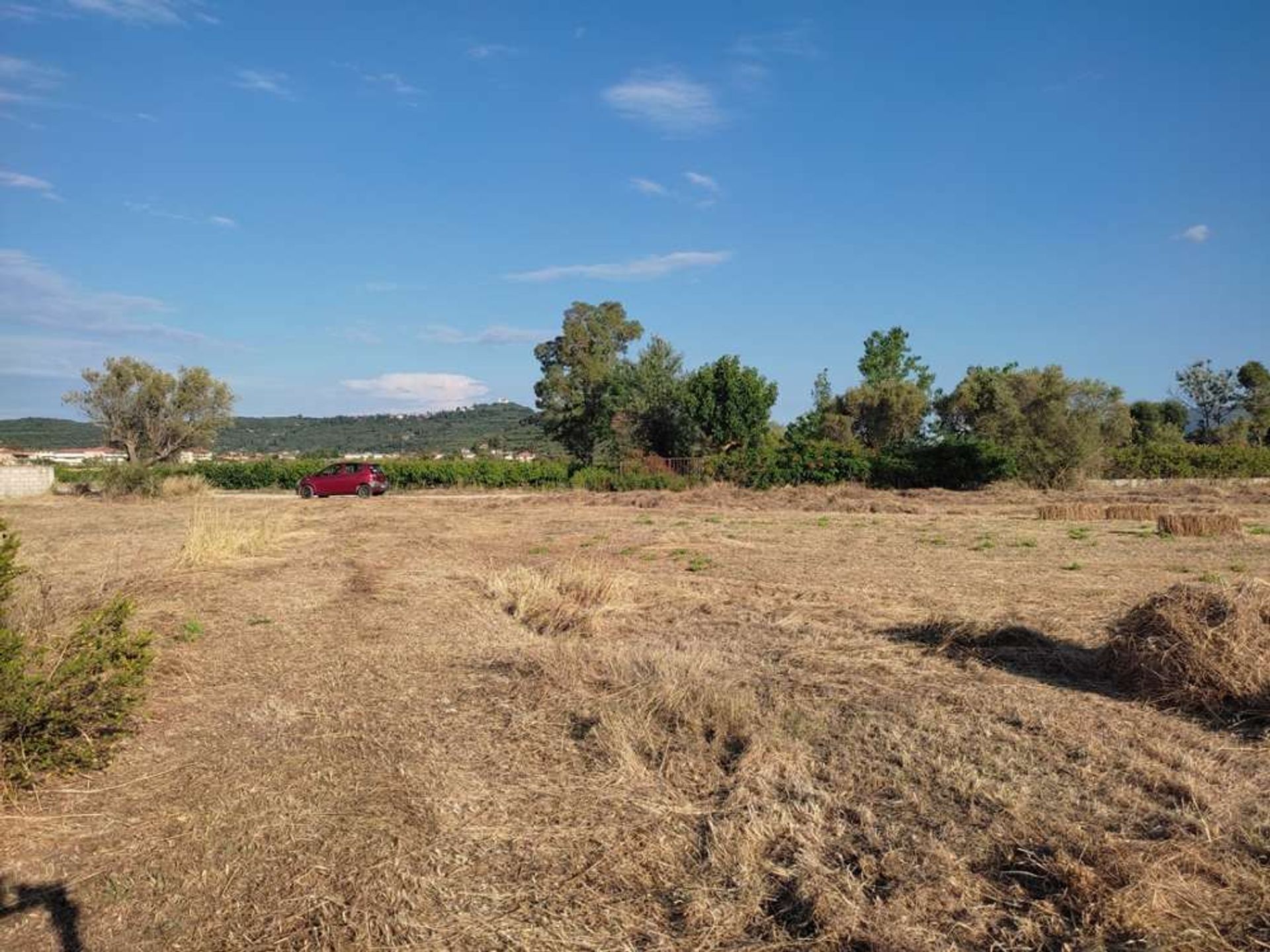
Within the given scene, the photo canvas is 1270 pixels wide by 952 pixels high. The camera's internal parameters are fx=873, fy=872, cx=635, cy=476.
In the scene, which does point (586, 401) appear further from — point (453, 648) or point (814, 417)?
point (453, 648)

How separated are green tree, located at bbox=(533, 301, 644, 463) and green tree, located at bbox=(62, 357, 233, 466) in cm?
2159

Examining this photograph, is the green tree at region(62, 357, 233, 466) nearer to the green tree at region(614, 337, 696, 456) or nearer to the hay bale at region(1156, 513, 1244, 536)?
the green tree at region(614, 337, 696, 456)

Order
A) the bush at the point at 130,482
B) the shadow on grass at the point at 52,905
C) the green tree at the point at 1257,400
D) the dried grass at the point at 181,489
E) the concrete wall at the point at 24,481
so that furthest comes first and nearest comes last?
the green tree at the point at 1257,400
the concrete wall at the point at 24,481
the dried grass at the point at 181,489
the bush at the point at 130,482
the shadow on grass at the point at 52,905

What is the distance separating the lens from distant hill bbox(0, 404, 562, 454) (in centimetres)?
9644

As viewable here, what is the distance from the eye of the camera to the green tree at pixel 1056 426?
37.0 metres

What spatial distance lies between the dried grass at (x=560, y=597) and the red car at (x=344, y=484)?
28772 mm

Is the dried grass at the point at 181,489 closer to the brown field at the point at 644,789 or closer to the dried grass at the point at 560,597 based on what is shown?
the brown field at the point at 644,789

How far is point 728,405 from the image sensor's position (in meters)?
43.2

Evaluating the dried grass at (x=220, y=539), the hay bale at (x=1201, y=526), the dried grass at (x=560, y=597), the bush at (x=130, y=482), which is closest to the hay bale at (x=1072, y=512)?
the hay bale at (x=1201, y=526)

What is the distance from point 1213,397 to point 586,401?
138ft

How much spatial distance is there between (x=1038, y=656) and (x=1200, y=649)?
1.64 m

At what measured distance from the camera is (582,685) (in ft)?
23.1

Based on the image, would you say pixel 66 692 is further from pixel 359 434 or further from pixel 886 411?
pixel 359 434

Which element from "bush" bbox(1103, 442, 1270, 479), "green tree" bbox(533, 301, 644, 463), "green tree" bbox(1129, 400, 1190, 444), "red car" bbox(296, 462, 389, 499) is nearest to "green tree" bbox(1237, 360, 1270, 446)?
"green tree" bbox(1129, 400, 1190, 444)
